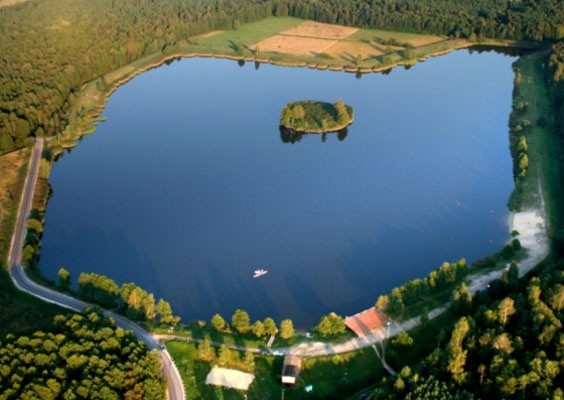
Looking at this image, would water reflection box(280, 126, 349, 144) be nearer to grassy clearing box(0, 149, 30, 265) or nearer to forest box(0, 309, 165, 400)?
grassy clearing box(0, 149, 30, 265)

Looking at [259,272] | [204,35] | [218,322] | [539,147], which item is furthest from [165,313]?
[204,35]

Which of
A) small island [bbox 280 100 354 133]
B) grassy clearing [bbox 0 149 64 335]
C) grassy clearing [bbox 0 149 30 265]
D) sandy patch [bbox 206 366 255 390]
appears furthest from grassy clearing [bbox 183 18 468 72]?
sandy patch [bbox 206 366 255 390]

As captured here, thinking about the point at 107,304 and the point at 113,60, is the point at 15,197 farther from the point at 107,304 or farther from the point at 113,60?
the point at 113,60

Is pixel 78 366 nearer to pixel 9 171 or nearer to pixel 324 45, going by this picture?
pixel 9 171

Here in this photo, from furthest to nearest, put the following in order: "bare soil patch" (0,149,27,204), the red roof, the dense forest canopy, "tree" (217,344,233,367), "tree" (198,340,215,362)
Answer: the dense forest canopy
"bare soil patch" (0,149,27,204)
the red roof
"tree" (198,340,215,362)
"tree" (217,344,233,367)

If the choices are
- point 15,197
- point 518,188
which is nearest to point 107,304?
point 15,197

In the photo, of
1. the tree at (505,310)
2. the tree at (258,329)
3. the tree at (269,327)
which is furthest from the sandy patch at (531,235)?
the tree at (258,329)

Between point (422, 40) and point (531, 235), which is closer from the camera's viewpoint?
point (531, 235)

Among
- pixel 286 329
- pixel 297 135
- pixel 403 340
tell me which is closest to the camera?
A: pixel 403 340
